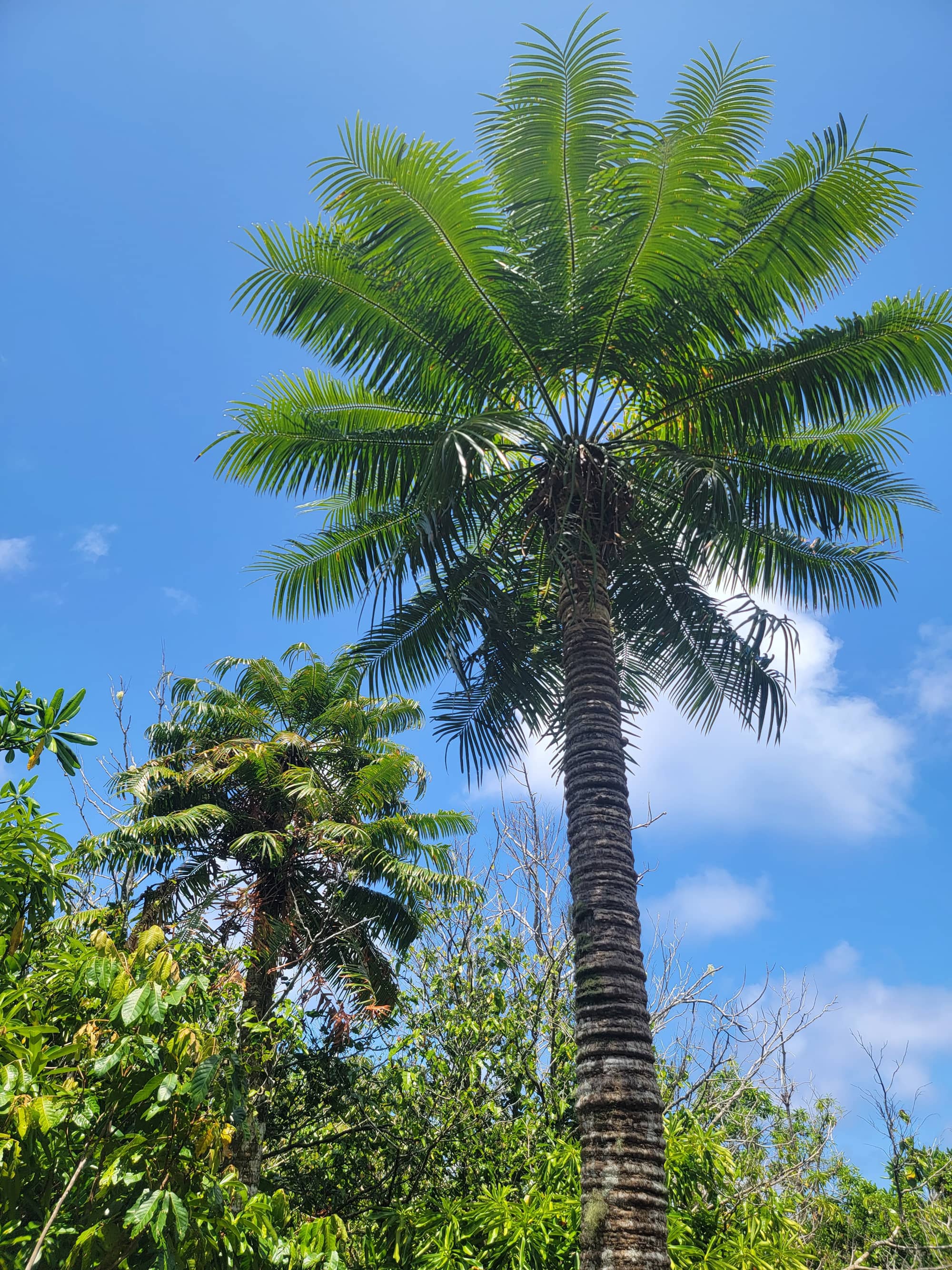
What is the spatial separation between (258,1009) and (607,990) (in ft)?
22.1

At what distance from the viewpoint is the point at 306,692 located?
48.9 feet

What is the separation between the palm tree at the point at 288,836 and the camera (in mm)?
11953

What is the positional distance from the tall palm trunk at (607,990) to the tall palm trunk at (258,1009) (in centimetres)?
283

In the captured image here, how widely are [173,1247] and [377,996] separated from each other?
30.8ft

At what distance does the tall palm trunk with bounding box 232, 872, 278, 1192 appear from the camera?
8.47m

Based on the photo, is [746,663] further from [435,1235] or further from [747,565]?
[435,1235]

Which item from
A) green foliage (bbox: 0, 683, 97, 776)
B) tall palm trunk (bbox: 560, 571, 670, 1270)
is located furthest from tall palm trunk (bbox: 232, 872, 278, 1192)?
green foliage (bbox: 0, 683, 97, 776)

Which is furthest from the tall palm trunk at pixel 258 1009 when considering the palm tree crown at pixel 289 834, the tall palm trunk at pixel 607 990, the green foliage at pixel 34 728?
the green foliage at pixel 34 728

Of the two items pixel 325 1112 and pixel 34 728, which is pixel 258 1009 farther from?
pixel 34 728

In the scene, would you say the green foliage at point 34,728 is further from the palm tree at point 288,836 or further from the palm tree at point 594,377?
the palm tree at point 288,836

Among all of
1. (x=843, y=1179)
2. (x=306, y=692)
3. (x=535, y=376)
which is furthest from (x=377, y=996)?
(x=843, y=1179)

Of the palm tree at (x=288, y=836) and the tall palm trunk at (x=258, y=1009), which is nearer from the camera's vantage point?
the tall palm trunk at (x=258, y=1009)

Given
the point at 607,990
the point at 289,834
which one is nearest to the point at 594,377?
the point at 607,990

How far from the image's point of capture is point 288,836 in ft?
40.4
